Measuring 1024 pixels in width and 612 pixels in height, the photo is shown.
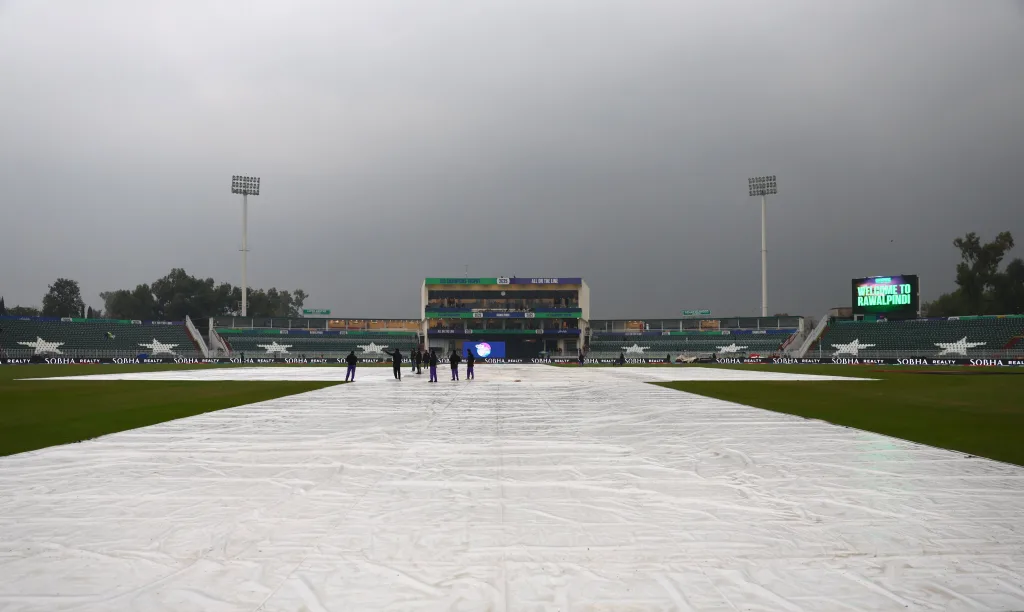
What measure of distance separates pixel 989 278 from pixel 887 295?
39.8 m

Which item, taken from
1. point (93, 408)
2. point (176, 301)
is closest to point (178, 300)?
point (176, 301)

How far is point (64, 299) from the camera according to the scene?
5404 inches

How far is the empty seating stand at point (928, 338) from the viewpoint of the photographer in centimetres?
6462

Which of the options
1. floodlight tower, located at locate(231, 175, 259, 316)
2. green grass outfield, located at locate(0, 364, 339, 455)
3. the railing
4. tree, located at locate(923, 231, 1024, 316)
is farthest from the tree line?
tree, located at locate(923, 231, 1024, 316)

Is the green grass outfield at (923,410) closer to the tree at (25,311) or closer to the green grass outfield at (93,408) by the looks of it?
the green grass outfield at (93,408)

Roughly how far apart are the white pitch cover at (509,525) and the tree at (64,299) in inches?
6057

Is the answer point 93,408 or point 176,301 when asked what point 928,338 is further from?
point 176,301

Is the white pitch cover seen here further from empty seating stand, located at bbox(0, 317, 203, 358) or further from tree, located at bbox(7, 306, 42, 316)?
tree, located at bbox(7, 306, 42, 316)

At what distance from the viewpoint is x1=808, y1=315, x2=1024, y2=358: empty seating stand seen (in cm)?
6462

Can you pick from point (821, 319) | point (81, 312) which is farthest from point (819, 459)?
point (81, 312)

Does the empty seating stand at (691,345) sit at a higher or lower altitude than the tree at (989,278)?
lower

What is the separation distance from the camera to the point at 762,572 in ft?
15.5

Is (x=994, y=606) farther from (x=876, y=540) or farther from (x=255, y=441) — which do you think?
(x=255, y=441)

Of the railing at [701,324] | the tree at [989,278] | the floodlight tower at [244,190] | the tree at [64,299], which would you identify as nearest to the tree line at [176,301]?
the tree at [64,299]
